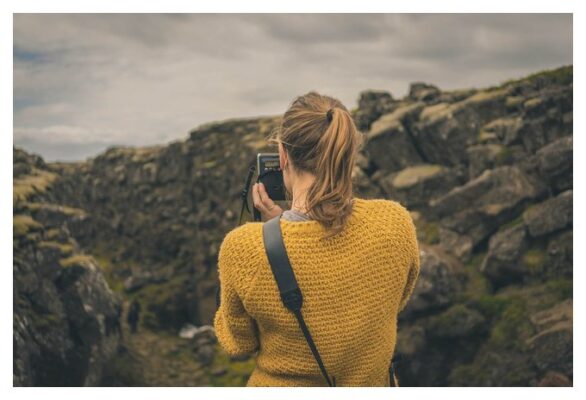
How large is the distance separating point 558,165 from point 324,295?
4214cm

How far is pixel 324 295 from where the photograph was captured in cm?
411

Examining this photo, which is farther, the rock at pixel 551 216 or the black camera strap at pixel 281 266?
the rock at pixel 551 216

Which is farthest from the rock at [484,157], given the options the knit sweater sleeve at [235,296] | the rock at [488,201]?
the knit sweater sleeve at [235,296]

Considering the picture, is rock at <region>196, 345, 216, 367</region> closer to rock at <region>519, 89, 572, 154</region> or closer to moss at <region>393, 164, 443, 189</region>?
moss at <region>393, 164, 443, 189</region>

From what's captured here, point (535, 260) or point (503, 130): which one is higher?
point (503, 130)

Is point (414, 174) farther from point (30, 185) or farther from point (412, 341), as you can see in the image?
point (30, 185)

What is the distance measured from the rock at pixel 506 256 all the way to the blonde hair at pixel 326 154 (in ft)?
129

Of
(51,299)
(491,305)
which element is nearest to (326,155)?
(491,305)

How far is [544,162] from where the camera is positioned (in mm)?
42344

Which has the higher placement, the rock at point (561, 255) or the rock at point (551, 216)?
the rock at point (551, 216)

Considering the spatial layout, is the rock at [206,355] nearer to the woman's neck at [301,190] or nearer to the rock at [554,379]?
the rock at [554,379]

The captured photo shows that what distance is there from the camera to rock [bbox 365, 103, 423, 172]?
58.7 meters

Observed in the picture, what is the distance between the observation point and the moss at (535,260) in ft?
127
